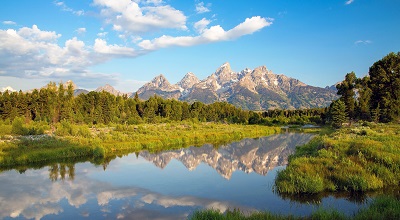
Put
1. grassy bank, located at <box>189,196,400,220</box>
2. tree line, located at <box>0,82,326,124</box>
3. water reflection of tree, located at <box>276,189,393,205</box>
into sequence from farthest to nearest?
tree line, located at <box>0,82,326,124</box> → water reflection of tree, located at <box>276,189,393,205</box> → grassy bank, located at <box>189,196,400,220</box>

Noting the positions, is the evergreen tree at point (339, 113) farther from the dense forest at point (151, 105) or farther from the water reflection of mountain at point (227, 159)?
the water reflection of mountain at point (227, 159)

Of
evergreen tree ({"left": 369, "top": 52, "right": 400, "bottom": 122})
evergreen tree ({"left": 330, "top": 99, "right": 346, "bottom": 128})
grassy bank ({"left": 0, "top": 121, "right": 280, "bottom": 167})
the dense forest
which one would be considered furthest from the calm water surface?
the dense forest

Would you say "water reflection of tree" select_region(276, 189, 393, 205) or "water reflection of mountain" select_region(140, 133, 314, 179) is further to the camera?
"water reflection of mountain" select_region(140, 133, 314, 179)

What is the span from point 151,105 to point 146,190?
93.1m

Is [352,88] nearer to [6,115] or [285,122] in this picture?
[285,122]

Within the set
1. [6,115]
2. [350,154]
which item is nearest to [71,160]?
[350,154]

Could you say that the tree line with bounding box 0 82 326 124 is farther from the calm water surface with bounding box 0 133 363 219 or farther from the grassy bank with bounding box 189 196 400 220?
the grassy bank with bounding box 189 196 400 220

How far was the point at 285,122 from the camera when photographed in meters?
134

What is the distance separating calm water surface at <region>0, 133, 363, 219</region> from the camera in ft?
58.0

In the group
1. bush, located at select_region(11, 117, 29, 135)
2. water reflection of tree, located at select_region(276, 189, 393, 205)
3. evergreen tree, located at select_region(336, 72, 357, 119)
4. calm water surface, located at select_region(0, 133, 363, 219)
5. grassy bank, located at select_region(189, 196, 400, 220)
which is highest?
evergreen tree, located at select_region(336, 72, 357, 119)

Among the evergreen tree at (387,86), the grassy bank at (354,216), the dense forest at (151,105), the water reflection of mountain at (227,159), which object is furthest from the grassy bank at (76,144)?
the evergreen tree at (387,86)

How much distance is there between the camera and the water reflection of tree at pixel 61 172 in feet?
88.8

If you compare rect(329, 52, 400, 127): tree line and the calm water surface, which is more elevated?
rect(329, 52, 400, 127): tree line

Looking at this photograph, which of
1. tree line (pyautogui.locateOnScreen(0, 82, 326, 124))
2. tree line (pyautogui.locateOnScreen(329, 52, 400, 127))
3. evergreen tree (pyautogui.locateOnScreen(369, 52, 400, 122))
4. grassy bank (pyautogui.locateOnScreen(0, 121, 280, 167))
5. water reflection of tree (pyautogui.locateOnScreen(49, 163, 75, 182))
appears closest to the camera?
water reflection of tree (pyautogui.locateOnScreen(49, 163, 75, 182))
